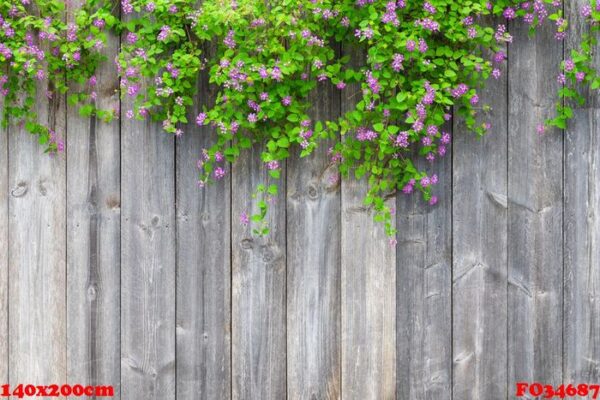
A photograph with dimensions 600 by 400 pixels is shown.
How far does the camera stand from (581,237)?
2654mm

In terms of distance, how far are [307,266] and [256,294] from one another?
0.66 ft

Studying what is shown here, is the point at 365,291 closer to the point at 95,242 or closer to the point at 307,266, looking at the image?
the point at 307,266

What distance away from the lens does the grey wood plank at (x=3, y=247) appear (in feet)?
8.89

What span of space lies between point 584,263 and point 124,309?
158cm

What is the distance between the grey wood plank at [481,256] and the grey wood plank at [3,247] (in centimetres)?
154

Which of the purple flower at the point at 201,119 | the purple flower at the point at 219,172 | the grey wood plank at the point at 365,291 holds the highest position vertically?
the purple flower at the point at 201,119

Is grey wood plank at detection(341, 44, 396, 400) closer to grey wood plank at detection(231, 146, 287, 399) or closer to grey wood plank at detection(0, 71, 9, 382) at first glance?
grey wood plank at detection(231, 146, 287, 399)

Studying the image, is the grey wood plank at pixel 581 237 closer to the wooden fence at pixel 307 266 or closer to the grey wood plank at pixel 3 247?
the wooden fence at pixel 307 266

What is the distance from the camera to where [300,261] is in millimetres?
2674

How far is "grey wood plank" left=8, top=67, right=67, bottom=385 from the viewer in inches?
107

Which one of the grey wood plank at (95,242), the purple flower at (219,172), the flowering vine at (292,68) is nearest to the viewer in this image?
the flowering vine at (292,68)

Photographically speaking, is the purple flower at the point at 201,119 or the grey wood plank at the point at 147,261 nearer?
the purple flower at the point at 201,119

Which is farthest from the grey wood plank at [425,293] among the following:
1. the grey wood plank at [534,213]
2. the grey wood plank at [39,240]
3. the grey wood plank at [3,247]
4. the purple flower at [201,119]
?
the grey wood plank at [3,247]

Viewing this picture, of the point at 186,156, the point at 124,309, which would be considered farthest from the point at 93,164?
the point at 124,309
